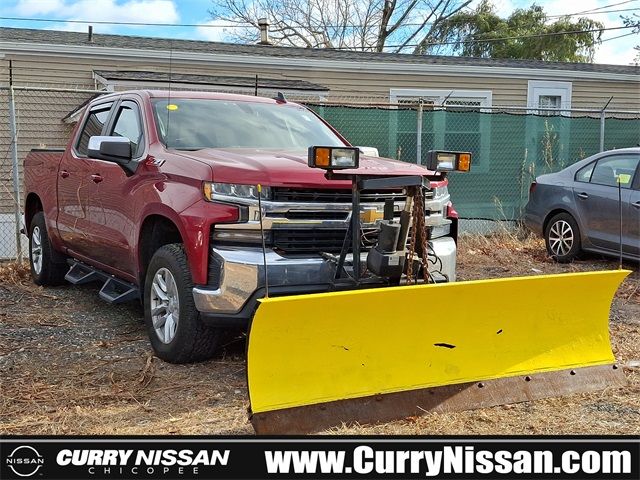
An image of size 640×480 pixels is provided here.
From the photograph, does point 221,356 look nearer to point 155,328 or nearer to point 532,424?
point 155,328

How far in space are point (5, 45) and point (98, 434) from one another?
11308 millimetres

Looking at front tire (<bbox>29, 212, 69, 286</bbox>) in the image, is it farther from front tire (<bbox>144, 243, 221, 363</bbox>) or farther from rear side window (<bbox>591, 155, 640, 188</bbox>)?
rear side window (<bbox>591, 155, 640, 188</bbox>)

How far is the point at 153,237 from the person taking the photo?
200 inches

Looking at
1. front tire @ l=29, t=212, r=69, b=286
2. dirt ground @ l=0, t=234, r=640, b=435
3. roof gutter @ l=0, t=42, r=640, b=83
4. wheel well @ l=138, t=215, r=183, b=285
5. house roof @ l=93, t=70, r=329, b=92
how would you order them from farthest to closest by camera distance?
roof gutter @ l=0, t=42, r=640, b=83
house roof @ l=93, t=70, r=329, b=92
front tire @ l=29, t=212, r=69, b=286
wheel well @ l=138, t=215, r=183, b=285
dirt ground @ l=0, t=234, r=640, b=435

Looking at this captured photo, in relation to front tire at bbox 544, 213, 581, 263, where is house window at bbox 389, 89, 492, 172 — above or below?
above

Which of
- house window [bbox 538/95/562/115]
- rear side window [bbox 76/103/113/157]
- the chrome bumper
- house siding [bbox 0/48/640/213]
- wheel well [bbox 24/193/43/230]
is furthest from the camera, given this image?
house window [bbox 538/95/562/115]

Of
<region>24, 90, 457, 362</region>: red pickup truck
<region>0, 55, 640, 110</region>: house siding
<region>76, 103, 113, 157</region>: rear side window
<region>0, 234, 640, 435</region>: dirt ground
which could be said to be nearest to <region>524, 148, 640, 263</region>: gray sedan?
<region>0, 234, 640, 435</region>: dirt ground

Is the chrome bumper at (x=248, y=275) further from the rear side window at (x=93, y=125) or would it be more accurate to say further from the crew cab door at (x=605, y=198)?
the crew cab door at (x=605, y=198)

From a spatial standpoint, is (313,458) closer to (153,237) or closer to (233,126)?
(153,237)

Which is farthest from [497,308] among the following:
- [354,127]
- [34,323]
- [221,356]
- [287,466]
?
[354,127]

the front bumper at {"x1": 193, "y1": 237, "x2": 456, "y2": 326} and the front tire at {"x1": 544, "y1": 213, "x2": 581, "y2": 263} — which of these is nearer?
the front bumper at {"x1": 193, "y1": 237, "x2": 456, "y2": 326}

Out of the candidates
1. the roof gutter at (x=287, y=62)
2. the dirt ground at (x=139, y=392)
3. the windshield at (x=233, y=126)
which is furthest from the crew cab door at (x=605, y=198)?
the roof gutter at (x=287, y=62)

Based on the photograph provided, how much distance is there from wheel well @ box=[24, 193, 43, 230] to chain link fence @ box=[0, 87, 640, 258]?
353 cm

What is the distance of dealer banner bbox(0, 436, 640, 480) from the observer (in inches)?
129
